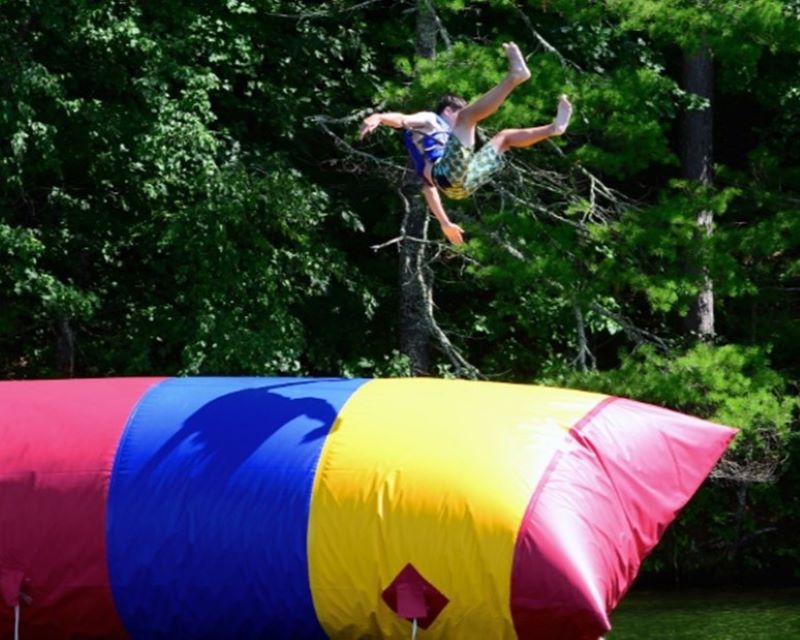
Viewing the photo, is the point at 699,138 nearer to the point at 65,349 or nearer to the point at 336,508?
the point at 65,349

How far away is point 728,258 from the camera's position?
18547 millimetres

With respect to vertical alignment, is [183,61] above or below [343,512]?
above

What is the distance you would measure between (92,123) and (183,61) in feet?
4.98

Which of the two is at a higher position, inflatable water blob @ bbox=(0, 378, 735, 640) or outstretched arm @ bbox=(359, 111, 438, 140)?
outstretched arm @ bbox=(359, 111, 438, 140)

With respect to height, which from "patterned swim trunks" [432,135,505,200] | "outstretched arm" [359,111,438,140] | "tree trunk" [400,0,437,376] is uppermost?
"outstretched arm" [359,111,438,140]

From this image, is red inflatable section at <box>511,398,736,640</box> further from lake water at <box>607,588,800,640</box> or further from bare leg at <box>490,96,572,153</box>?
lake water at <box>607,588,800,640</box>

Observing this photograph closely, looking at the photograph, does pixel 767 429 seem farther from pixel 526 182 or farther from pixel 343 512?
pixel 343 512

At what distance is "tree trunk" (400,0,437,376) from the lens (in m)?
19.9

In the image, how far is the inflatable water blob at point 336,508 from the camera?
1116cm

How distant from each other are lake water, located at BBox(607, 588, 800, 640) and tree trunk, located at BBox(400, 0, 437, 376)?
371 centimetres

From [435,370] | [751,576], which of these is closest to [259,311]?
[435,370]

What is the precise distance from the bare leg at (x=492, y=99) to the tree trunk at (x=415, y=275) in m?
7.18

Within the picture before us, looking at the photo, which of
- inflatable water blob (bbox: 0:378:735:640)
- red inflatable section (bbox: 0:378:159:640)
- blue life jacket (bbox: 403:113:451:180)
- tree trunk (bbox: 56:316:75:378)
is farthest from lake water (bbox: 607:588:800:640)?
tree trunk (bbox: 56:316:75:378)

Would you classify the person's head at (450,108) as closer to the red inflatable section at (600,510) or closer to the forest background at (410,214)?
the red inflatable section at (600,510)
